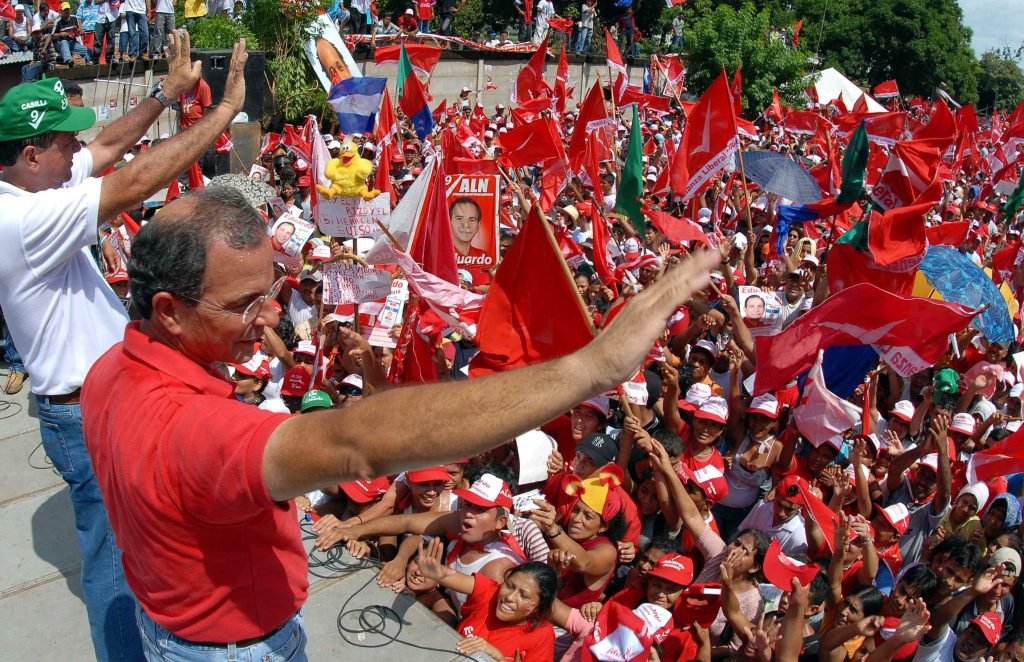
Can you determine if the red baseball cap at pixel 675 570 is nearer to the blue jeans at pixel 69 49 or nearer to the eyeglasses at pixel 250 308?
the eyeglasses at pixel 250 308

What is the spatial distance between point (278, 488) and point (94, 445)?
1.71 ft

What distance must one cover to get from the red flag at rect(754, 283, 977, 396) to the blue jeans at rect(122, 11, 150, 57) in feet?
47.5

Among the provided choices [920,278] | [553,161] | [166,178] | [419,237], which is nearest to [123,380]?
→ [166,178]

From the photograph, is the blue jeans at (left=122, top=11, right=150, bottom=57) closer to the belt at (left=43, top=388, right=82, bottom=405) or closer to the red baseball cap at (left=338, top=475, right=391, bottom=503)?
the red baseball cap at (left=338, top=475, right=391, bottom=503)

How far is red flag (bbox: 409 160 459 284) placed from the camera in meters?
5.13

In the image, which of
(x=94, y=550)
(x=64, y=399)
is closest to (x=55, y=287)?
(x=64, y=399)

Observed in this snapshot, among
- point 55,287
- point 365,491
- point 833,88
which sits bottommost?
point 365,491

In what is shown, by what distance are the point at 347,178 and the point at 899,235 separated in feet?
13.4

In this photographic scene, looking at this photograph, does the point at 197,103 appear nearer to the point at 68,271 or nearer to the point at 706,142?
the point at 706,142

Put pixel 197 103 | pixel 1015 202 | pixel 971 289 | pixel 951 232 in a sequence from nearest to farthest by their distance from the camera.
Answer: pixel 971 289 → pixel 951 232 → pixel 197 103 → pixel 1015 202

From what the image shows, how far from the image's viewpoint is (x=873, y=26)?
48.7m

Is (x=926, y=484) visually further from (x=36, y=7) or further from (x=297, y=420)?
(x=36, y=7)

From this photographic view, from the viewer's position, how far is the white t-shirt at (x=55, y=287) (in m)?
1.95

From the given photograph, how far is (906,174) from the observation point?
6.93 meters
